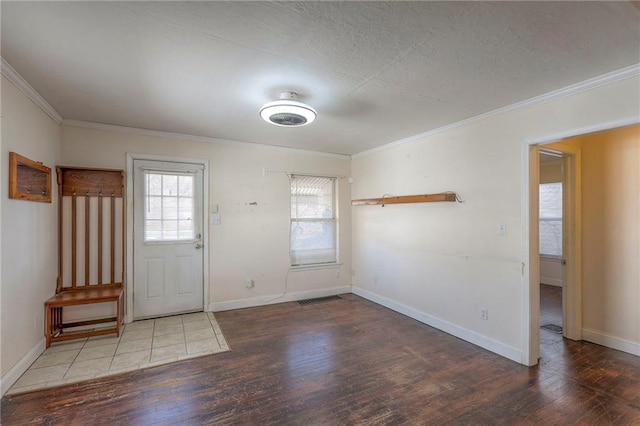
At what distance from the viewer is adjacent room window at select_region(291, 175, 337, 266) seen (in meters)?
4.87

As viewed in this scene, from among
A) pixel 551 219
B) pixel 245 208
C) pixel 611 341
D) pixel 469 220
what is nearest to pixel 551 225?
pixel 551 219

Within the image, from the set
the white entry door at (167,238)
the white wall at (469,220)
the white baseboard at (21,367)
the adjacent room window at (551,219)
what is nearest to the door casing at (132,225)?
the white entry door at (167,238)

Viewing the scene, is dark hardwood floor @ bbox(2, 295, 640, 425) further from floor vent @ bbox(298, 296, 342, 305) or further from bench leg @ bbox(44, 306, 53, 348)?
floor vent @ bbox(298, 296, 342, 305)

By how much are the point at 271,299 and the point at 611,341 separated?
4072mm

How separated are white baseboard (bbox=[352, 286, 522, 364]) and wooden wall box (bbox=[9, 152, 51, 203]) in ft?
14.0

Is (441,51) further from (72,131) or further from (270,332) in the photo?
(72,131)

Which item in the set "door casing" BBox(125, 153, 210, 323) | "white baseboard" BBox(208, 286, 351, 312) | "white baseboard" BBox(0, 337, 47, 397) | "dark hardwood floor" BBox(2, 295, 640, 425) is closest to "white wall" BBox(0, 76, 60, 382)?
"white baseboard" BBox(0, 337, 47, 397)

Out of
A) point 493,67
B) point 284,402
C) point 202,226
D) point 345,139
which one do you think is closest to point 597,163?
point 493,67

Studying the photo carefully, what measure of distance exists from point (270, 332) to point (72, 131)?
3.32 m

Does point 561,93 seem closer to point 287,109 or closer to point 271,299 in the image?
point 287,109

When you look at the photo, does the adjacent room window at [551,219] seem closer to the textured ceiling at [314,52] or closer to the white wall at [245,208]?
the textured ceiling at [314,52]

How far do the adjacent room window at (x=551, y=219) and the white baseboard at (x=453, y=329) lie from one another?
3.95 m

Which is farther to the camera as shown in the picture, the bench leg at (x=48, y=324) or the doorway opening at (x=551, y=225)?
the doorway opening at (x=551, y=225)

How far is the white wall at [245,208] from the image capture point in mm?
3945
